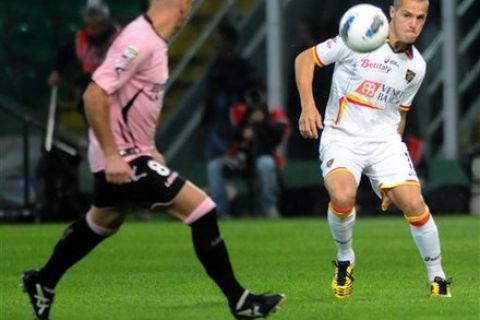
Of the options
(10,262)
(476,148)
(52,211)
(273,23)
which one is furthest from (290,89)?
(10,262)

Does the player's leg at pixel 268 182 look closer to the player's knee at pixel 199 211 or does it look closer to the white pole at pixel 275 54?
the white pole at pixel 275 54

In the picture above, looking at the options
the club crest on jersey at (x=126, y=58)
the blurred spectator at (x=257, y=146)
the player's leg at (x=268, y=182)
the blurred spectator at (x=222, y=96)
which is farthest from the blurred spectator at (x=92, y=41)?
the club crest on jersey at (x=126, y=58)

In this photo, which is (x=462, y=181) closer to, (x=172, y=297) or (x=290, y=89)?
(x=290, y=89)

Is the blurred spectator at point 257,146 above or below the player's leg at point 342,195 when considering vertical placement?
below

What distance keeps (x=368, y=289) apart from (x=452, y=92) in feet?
41.5

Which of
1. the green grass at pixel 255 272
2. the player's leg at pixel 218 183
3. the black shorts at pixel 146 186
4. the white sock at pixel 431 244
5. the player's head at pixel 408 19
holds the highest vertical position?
the player's head at pixel 408 19

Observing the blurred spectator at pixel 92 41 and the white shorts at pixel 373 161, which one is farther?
the blurred spectator at pixel 92 41

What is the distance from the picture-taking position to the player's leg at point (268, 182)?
22.1 m

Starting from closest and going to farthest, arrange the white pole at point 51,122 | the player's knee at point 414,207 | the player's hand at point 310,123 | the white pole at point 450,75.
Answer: the player's hand at point 310,123, the player's knee at point 414,207, the white pole at point 51,122, the white pole at point 450,75

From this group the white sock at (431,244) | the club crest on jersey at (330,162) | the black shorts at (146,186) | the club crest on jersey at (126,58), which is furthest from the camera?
the club crest on jersey at (330,162)

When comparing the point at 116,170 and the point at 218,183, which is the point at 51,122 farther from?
the point at 116,170

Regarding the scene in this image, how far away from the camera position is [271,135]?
22.2m

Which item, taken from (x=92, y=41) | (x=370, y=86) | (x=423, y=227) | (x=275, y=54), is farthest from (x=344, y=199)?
(x=275, y=54)

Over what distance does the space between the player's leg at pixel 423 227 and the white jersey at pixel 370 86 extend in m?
0.45
